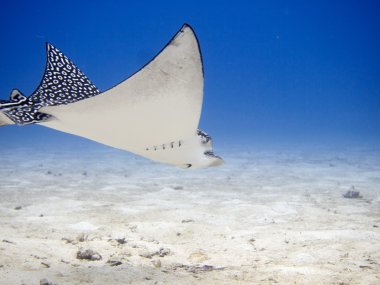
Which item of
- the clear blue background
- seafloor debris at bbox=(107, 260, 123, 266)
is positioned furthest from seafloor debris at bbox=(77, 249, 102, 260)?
the clear blue background

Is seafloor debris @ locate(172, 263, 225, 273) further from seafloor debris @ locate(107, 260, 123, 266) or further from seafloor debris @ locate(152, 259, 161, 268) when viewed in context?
seafloor debris @ locate(107, 260, 123, 266)

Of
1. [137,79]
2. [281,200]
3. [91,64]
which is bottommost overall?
[281,200]

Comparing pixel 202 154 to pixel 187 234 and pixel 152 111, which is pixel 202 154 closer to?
pixel 152 111

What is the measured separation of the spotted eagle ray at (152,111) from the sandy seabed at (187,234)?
1312 millimetres

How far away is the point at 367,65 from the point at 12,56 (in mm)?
108157

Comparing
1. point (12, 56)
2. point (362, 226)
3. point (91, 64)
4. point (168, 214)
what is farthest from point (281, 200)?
point (91, 64)

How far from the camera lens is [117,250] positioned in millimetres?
4055

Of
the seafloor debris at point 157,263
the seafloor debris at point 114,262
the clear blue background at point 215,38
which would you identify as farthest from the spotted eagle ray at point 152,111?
the clear blue background at point 215,38

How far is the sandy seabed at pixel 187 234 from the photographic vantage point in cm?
321

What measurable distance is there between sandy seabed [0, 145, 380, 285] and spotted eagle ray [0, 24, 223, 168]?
1.31 metres

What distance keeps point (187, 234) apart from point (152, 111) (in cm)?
276

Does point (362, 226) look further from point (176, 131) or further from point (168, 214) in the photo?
point (176, 131)

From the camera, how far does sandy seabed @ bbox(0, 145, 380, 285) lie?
321cm

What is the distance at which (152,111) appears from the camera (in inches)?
112
